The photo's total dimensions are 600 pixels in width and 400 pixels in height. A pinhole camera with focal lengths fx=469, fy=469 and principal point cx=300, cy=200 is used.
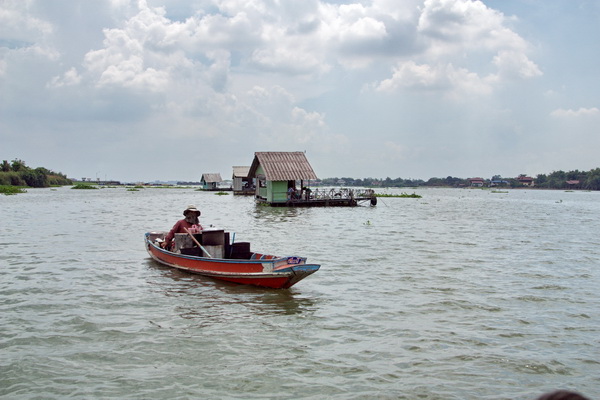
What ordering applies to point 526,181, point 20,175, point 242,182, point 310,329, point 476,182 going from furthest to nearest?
point 476,182 < point 526,181 < point 20,175 < point 242,182 < point 310,329

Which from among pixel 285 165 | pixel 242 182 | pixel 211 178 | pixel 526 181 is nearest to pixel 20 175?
pixel 211 178

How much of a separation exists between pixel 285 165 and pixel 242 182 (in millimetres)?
26204

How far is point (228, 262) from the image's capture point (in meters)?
10.7

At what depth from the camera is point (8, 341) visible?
285 inches

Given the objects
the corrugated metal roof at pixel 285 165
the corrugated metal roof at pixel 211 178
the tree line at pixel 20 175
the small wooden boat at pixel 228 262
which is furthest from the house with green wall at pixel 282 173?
the tree line at pixel 20 175

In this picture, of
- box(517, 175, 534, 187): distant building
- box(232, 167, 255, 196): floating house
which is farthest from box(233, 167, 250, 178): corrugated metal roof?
box(517, 175, 534, 187): distant building

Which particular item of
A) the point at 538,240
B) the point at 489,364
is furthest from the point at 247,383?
the point at 538,240

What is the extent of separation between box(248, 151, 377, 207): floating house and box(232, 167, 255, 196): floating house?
2076 cm

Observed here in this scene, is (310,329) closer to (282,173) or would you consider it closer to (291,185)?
(282,173)

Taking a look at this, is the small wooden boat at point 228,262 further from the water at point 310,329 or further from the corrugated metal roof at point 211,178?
the corrugated metal roof at point 211,178

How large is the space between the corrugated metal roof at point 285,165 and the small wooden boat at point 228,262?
77.4 feet

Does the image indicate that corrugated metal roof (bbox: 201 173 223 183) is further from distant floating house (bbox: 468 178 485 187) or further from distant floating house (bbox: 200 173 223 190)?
distant floating house (bbox: 468 178 485 187)

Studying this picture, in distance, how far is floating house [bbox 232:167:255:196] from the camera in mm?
61575

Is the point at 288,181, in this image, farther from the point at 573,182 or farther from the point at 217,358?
the point at 573,182
